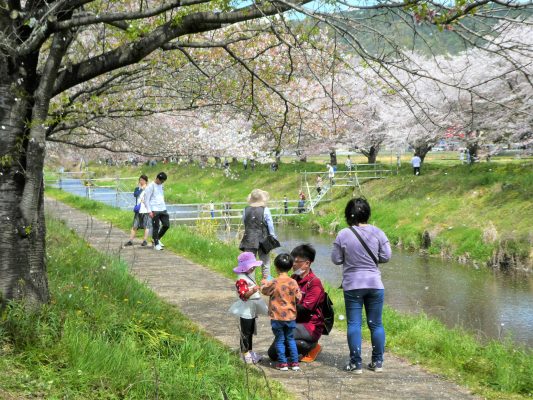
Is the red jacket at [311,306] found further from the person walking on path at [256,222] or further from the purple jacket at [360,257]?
the person walking on path at [256,222]

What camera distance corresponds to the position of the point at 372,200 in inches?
1163

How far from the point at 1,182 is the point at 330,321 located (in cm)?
329

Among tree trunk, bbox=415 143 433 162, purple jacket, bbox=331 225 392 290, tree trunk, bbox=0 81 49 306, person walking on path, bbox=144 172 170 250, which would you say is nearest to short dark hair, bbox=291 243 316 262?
purple jacket, bbox=331 225 392 290

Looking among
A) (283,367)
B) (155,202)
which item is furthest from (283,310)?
(155,202)

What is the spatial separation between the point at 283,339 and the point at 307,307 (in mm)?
436

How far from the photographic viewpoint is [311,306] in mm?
6465

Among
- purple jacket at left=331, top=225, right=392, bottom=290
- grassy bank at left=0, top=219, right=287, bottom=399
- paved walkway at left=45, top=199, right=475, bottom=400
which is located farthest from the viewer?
purple jacket at left=331, top=225, right=392, bottom=290

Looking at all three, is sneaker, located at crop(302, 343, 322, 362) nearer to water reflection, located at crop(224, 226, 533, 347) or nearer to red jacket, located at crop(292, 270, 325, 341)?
red jacket, located at crop(292, 270, 325, 341)

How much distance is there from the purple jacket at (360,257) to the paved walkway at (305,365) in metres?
0.84

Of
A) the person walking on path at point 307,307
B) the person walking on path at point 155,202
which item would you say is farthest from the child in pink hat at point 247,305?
the person walking on path at point 155,202

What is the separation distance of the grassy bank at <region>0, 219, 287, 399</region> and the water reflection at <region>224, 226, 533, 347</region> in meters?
5.80

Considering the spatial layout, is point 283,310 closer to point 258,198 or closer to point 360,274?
point 360,274

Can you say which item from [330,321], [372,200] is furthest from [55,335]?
[372,200]

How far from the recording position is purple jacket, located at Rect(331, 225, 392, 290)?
20.0ft
